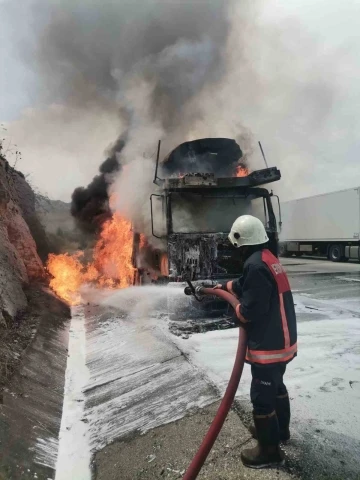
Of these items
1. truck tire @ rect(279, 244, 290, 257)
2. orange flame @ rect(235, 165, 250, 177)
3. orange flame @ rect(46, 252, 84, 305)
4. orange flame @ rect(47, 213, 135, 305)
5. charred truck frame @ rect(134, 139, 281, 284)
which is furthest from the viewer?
truck tire @ rect(279, 244, 290, 257)

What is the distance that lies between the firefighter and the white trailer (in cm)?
1780

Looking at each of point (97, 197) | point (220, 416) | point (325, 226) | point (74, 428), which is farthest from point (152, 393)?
point (325, 226)

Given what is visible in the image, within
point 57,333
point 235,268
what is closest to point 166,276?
point 235,268

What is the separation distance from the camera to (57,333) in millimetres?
6656

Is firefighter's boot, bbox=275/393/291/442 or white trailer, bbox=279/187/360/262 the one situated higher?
white trailer, bbox=279/187/360/262

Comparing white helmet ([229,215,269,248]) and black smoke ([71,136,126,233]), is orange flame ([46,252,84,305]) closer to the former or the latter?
black smoke ([71,136,126,233])

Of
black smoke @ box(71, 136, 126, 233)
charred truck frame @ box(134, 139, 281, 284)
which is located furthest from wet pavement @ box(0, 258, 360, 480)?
black smoke @ box(71, 136, 126, 233)

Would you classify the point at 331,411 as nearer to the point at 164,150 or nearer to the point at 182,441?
the point at 182,441

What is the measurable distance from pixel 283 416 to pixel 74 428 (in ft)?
7.67

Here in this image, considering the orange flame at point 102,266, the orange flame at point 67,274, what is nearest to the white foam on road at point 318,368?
the orange flame at point 102,266

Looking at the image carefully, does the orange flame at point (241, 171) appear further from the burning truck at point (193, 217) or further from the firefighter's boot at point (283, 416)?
the firefighter's boot at point (283, 416)

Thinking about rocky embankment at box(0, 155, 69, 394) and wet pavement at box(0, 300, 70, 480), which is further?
rocky embankment at box(0, 155, 69, 394)

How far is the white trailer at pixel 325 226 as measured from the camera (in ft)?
62.1

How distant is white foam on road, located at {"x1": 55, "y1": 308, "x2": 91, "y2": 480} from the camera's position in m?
3.25
